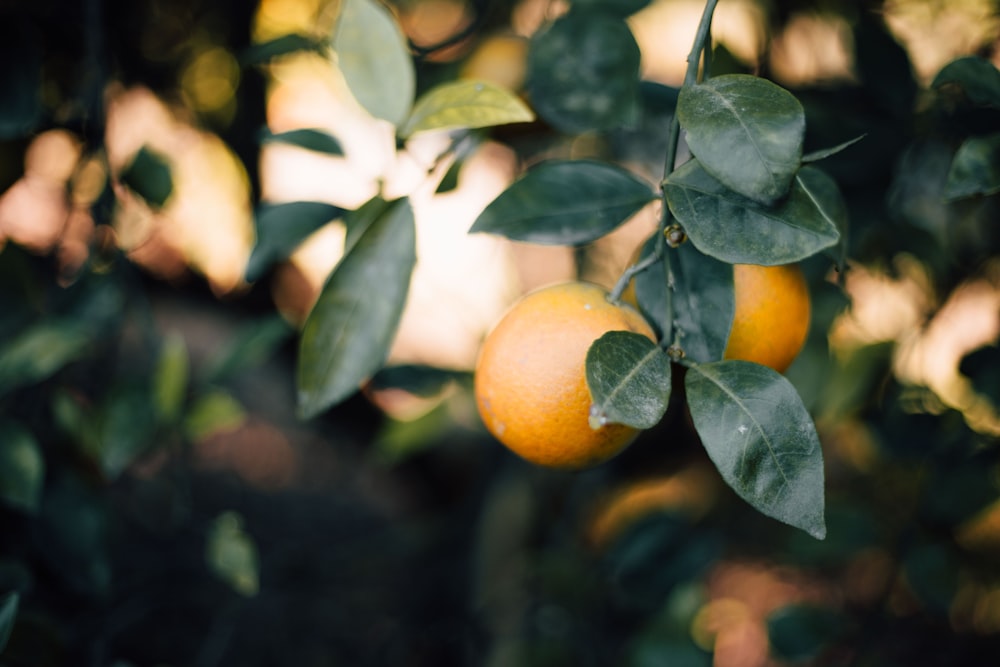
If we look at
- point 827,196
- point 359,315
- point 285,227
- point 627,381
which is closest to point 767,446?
point 627,381

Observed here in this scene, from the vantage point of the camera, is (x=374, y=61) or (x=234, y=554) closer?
(x=374, y=61)

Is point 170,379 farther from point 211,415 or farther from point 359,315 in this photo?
point 359,315

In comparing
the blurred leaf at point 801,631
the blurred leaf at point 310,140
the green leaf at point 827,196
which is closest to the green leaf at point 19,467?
the blurred leaf at point 310,140

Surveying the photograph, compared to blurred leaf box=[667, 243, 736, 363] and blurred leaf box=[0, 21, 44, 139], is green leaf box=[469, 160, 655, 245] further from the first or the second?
blurred leaf box=[0, 21, 44, 139]

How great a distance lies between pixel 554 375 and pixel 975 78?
351 millimetres

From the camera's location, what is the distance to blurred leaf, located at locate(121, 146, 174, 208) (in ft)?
2.88

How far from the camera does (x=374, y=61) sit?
56cm

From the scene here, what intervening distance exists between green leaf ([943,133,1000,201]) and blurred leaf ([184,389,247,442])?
31.9 inches

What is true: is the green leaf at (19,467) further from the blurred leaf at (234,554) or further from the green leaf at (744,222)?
the green leaf at (744,222)

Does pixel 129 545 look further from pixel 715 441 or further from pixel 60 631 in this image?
pixel 715 441

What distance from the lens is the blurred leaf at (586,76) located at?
0.60 m

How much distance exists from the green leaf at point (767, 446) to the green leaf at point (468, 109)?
0.77ft

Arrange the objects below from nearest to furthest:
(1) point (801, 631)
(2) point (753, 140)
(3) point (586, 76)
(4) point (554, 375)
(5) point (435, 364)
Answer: (2) point (753, 140) < (4) point (554, 375) < (3) point (586, 76) < (1) point (801, 631) < (5) point (435, 364)

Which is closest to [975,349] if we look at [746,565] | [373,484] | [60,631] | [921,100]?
[921,100]
